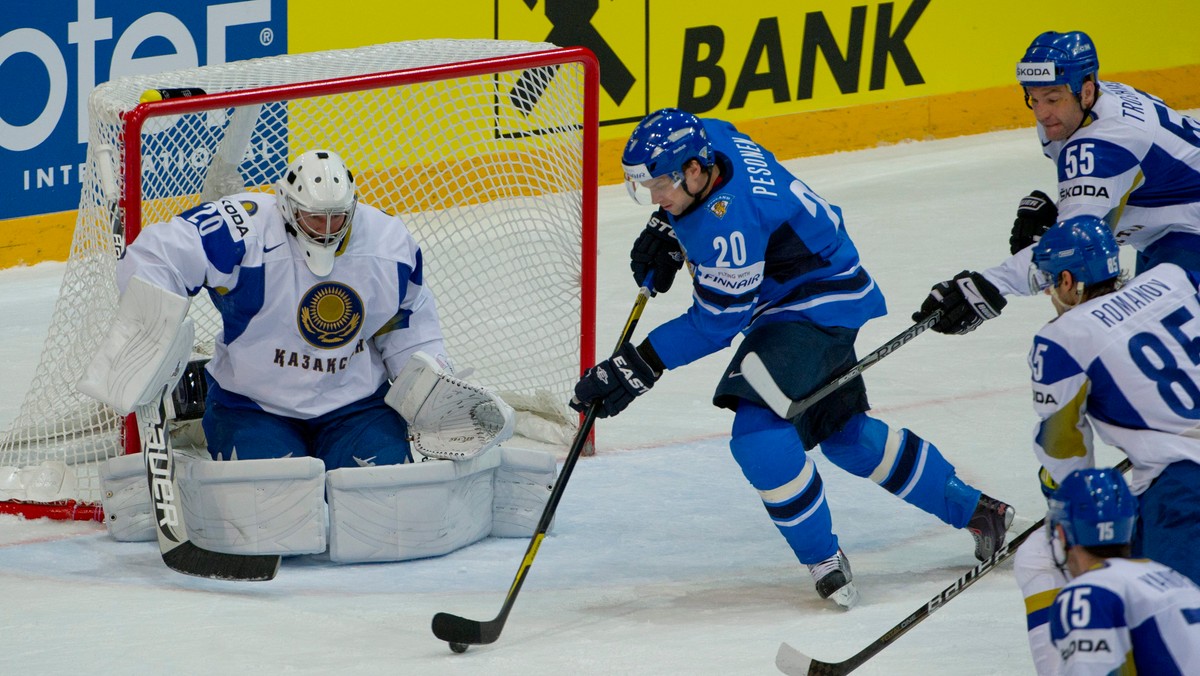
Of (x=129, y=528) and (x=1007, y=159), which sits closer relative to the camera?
(x=129, y=528)

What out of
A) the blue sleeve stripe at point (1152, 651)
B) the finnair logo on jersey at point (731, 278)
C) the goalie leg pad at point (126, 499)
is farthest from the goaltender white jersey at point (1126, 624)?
the goalie leg pad at point (126, 499)

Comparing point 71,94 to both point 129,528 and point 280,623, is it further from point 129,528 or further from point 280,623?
point 280,623

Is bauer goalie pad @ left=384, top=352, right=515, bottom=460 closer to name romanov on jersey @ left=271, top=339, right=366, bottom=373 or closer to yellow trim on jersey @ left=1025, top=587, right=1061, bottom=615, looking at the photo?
name romanov on jersey @ left=271, top=339, right=366, bottom=373

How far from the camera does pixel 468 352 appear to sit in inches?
212

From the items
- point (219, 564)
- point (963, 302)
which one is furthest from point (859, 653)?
point (219, 564)

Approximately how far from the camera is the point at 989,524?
4113 mm

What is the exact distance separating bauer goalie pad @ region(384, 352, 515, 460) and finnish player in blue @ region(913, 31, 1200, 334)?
1.03 meters

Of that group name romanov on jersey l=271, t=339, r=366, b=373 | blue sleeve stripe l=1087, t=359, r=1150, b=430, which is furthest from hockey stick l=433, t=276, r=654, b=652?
blue sleeve stripe l=1087, t=359, r=1150, b=430

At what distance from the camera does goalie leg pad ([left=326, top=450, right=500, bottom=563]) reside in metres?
4.04

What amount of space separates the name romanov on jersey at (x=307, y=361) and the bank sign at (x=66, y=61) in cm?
242

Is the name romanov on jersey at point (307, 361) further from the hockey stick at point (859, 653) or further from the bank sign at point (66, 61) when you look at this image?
the bank sign at point (66, 61)

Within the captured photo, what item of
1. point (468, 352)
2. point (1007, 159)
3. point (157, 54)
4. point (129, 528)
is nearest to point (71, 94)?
point (157, 54)

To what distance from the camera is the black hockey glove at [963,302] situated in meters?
3.88

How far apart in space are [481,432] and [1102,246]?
1.75 meters
